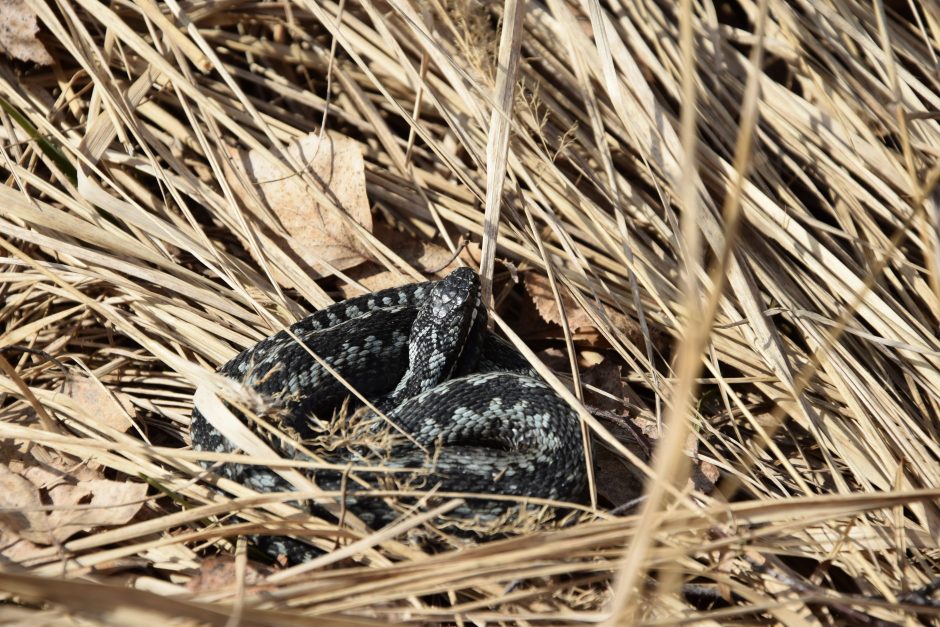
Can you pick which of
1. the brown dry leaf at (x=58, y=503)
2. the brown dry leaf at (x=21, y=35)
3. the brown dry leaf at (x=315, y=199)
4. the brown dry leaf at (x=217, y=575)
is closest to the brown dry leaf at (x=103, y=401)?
the brown dry leaf at (x=58, y=503)

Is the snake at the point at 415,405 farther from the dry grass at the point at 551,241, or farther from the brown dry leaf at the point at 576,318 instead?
the brown dry leaf at the point at 576,318

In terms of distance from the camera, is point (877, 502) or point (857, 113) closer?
point (877, 502)

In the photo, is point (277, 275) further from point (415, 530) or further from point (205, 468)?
point (415, 530)

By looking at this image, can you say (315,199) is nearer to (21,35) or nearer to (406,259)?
(406,259)

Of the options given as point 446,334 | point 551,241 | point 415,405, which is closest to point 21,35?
point 446,334

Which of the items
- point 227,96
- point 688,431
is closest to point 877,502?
point 688,431

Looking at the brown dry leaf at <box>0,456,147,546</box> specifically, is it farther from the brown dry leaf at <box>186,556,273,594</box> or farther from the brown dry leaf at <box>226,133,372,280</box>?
the brown dry leaf at <box>226,133,372,280</box>

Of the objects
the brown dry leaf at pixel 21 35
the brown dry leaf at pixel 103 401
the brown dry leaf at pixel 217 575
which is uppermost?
the brown dry leaf at pixel 21 35
